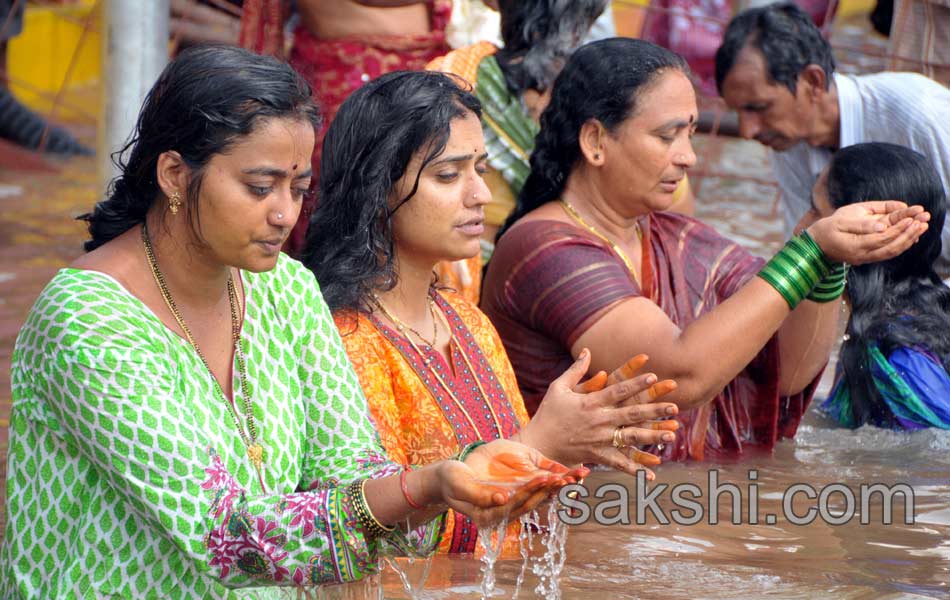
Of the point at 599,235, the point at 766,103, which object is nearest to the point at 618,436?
the point at 599,235

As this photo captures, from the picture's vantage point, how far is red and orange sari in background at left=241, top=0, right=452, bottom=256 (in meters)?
4.74

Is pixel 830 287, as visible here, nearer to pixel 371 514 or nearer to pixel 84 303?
pixel 371 514

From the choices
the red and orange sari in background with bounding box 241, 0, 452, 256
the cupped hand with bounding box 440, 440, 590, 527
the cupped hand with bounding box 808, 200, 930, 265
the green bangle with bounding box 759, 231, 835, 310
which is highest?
the red and orange sari in background with bounding box 241, 0, 452, 256

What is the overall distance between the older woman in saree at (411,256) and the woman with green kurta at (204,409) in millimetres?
507

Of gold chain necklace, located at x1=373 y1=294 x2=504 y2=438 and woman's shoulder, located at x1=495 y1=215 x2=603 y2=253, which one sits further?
woman's shoulder, located at x1=495 y1=215 x2=603 y2=253

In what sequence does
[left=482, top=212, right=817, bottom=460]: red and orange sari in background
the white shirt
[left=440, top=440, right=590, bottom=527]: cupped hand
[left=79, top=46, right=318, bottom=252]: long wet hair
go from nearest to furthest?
[left=440, top=440, right=590, bottom=527]: cupped hand, [left=79, top=46, right=318, bottom=252]: long wet hair, [left=482, top=212, right=817, bottom=460]: red and orange sari in background, the white shirt

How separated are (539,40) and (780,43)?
96 centimetres

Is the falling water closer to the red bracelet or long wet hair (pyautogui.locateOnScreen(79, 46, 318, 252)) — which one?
the red bracelet

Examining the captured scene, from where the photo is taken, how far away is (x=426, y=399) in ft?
10.8

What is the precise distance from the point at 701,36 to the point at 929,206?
5052mm

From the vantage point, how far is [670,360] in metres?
3.72

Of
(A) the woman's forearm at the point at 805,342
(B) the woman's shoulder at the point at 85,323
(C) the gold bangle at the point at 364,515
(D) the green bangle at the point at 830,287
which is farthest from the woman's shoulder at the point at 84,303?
(A) the woman's forearm at the point at 805,342

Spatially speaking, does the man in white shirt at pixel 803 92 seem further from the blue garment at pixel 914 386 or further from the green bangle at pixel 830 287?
the green bangle at pixel 830 287

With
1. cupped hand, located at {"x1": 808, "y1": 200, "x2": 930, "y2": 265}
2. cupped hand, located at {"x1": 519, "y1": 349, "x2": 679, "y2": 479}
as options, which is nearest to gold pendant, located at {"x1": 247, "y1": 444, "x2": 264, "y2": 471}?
cupped hand, located at {"x1": 519, "y1": 349, "x2": 679, "y2": 479}
